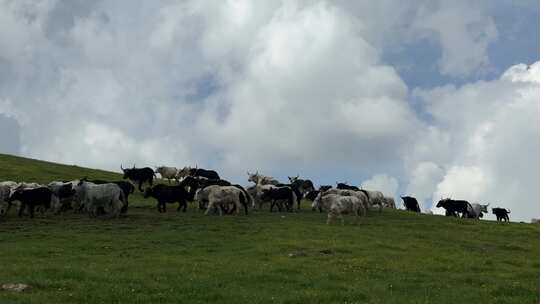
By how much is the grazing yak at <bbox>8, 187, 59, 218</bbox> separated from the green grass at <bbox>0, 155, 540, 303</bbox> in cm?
119

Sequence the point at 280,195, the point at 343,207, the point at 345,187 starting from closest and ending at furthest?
the point at 343,207 → the point at 280,195 → the point at 345,187

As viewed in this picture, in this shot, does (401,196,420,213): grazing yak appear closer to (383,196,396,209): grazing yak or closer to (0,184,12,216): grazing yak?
(383,196,396,209): grazing yak

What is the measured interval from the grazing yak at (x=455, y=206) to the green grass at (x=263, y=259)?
10.1 m

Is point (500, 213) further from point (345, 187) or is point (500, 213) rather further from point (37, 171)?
point (37, 171)

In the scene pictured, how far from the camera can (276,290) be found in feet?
57.8

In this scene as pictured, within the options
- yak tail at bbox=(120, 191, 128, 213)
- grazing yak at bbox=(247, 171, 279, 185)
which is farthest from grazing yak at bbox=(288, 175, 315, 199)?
yak tail at bbox=(120, 191, 128, 213)

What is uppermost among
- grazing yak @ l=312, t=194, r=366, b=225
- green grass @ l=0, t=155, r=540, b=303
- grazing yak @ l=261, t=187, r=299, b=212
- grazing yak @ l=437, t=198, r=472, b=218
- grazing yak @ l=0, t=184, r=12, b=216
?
grazing yak @ l=437, t=198, r=472, b=218

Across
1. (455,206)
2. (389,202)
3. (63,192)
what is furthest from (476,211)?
(63,192)

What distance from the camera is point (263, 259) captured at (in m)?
23.5

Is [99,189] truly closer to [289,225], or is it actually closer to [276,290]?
[289,225]

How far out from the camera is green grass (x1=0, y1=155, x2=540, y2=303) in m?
16.9

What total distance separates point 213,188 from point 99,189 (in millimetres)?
7000

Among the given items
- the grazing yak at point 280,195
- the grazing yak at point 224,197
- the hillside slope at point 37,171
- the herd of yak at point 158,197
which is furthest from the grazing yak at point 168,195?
the hillside slope at point 37,171

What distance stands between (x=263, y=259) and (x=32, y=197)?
1669cm
